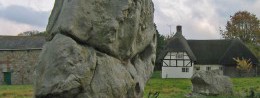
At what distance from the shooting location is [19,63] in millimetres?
59219

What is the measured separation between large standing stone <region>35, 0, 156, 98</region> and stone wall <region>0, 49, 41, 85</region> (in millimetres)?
50144

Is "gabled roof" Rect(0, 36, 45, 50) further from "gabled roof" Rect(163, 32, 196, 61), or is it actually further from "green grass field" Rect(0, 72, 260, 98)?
"green grass field" Rect(0, 72, 260, 98)

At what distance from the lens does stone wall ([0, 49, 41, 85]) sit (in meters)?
59.0

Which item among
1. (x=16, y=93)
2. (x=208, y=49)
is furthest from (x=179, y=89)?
(x=208, y=49)

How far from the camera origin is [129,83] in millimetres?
9898

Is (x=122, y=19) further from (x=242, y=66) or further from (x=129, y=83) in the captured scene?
(x=242, y=66)

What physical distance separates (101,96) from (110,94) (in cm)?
24

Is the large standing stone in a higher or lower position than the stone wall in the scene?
higher

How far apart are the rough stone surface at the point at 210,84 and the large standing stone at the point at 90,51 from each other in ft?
41.1

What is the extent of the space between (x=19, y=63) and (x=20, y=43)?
264cm

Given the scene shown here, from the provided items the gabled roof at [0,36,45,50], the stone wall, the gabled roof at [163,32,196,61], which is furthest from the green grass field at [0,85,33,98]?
the gabled roof at [163,32,196,61]

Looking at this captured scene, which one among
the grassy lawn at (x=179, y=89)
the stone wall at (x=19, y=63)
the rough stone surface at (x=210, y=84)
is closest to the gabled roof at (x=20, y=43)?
the stone wall at (x=19, y=63)

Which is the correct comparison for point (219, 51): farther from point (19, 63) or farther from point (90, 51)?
point (90, 51)

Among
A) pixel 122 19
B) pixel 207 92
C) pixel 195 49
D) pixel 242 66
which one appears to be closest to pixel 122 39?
pixel 122 19
